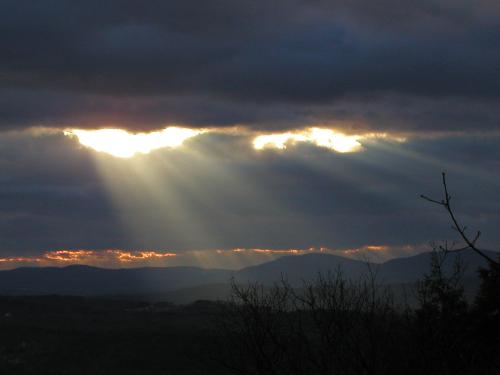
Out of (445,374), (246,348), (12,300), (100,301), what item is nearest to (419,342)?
(445,374)

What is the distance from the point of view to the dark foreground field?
82688mm

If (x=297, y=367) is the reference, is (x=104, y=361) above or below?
below

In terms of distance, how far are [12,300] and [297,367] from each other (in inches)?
5123

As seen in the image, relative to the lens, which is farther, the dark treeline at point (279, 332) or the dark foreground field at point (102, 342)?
the dark foreground field at point (102, 342)

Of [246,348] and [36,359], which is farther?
[36,359]

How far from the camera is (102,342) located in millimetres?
96125

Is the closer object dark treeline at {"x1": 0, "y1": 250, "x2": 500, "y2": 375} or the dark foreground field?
dark treeline at {"x1": 0, "y1": 250, "x2": 500, "y2": 375}

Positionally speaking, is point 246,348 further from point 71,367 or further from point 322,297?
point 71,367

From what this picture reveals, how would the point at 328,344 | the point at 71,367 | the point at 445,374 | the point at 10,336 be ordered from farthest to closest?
the point at 10,336 < the point at 71,367 < the point at 328,344 < the point at 445,374

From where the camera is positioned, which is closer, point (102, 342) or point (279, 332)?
point (279, 332)

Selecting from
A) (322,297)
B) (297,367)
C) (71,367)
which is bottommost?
(71,367)

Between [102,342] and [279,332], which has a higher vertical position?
[279,332]

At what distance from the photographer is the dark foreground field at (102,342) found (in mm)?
82688

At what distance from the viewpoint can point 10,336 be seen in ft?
320
